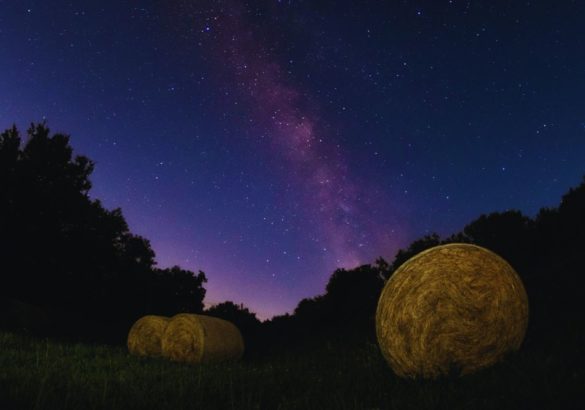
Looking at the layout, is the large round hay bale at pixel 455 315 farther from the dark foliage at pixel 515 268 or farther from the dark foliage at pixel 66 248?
the dark foliage at pixel 66 248

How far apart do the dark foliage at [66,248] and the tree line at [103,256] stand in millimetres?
55

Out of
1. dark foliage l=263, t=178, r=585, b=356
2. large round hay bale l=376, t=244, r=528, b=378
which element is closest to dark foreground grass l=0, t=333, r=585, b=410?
large round hay bale l=376, t=244, r=528, b=378

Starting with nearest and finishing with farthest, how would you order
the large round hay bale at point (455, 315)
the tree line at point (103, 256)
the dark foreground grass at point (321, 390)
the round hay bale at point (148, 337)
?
1. the dark foreground grass at point (321, 390)
2. the large round hay bale at point (455, 315)
3. the round hay bale at point (148, 337)
4. the tree line at point (103, 256)

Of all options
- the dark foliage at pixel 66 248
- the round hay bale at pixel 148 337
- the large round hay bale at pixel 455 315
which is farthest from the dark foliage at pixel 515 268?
the dark foliage at pixel 66 248

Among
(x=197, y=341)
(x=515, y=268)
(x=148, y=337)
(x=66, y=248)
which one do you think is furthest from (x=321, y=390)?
(x=66, y=248)

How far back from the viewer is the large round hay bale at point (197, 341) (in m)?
12.6

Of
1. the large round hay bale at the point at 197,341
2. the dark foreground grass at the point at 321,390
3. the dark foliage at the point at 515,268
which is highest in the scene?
the dark foliage at the point at 515,268

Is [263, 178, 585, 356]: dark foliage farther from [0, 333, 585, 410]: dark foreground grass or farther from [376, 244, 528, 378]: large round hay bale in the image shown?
[0, 333, 585, 410]: dark foreground grass

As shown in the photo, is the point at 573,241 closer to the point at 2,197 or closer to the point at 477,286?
the point at 477,286

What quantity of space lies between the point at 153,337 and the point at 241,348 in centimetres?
297

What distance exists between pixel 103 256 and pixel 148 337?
13846 millimetres

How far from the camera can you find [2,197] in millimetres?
23812

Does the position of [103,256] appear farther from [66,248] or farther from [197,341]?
[197,341]

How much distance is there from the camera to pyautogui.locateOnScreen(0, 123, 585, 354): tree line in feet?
74.8
